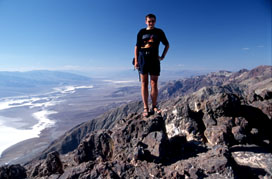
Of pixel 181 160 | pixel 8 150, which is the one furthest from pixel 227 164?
pixel 8 150

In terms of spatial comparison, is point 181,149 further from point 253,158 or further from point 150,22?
point 150,22

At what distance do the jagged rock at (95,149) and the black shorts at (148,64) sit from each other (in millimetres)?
3150

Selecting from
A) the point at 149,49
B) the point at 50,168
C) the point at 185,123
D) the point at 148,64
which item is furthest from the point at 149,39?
the point at 50,168

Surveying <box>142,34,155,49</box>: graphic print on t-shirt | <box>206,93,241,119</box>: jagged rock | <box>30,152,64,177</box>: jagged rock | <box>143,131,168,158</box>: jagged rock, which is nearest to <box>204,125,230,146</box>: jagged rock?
<box>206,93,241,119</box>: jagged rock

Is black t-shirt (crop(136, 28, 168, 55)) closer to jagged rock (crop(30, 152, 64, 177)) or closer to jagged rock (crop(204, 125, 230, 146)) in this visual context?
jagged rock (crop(204, 125, 230, 146))

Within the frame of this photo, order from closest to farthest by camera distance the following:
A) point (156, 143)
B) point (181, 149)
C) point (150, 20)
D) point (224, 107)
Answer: point (156, 143)
point (181, 149)
point (150, 20)
point (224, 107)

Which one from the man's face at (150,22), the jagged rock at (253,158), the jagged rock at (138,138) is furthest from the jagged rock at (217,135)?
the man's face at (150,22)

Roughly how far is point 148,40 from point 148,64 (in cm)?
85

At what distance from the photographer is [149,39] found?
5520 mm

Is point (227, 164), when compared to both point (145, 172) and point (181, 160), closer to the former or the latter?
point (181, 160)

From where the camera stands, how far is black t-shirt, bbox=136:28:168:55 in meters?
5.54

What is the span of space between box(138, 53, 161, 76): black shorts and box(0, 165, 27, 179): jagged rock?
5.89 meters

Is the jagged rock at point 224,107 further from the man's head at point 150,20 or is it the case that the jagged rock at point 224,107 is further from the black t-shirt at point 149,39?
the man's head at point 150,20

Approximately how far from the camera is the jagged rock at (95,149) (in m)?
5.94
